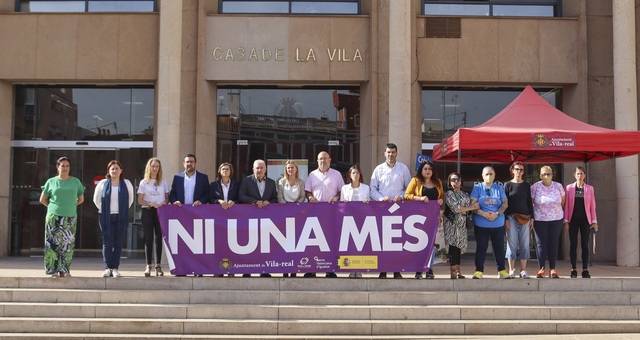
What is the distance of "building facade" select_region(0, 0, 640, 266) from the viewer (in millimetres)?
15180

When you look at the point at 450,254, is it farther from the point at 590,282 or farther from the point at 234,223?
the point at 234,223

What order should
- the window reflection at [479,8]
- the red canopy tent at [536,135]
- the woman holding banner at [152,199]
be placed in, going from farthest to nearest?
1. the window reflection at [479,8]
2. the red canopy tent at [536,135]
3. the woman holding banner at [152,199]

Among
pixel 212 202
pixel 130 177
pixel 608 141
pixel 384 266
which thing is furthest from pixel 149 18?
pixel 608 141

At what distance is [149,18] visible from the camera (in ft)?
52.1

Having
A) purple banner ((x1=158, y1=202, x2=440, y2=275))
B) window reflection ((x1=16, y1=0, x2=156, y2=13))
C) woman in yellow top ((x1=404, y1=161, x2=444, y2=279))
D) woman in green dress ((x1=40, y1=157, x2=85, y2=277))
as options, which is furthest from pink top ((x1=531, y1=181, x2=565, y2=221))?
window reflection ((x1=16, y1=0, x2=156, y2=13))

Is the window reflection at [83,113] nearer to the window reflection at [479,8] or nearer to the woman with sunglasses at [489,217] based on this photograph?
the window reflection at [479,8]

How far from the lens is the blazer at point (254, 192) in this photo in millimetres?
10289

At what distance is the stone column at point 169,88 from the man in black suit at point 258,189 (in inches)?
193

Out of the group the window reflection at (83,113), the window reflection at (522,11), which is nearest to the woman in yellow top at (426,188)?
the window reflection at (522,11)

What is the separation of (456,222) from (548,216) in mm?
1573

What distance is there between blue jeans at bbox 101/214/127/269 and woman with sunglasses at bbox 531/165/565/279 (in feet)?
21.3

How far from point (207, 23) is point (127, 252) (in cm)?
580

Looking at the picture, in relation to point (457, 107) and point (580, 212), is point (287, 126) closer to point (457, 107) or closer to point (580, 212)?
point (457, 107)

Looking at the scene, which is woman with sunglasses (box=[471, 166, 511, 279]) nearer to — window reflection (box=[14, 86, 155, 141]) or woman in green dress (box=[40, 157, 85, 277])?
woman in green dress (box=[40, 157, 85, 277])
